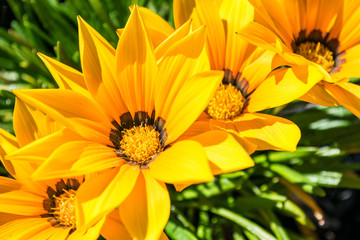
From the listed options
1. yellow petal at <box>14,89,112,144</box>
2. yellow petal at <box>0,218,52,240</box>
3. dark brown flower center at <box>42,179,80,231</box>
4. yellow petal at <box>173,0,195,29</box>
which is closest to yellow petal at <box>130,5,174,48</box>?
yellow petal at <box>173,0,195,29</box>

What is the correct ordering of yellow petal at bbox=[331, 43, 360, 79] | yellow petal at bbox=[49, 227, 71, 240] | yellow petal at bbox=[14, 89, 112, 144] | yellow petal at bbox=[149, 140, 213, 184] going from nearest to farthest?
yellow petal at bbox=[149, 140, 213, 184], yellow petal at bbox=[14, 89, 112, 144], yellow petal at bbox=[49, 227, 71, 240], yellow petal at bbox=[331, 43, 360, 79]

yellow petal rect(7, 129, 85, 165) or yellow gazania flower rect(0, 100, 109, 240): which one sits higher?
yellow petal rect(7, 129, 85, 165)

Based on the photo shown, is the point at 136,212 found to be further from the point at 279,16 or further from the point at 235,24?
the point at 279,16

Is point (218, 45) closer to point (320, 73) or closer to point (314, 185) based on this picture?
point (320, 73)

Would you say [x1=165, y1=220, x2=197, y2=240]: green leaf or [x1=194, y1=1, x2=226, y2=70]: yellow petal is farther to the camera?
[x1=165, y1=220, x2=197, y2=240]: green leaf

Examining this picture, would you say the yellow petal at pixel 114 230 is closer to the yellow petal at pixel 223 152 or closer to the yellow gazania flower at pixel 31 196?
the yellow gazania flower at pixel 31 196

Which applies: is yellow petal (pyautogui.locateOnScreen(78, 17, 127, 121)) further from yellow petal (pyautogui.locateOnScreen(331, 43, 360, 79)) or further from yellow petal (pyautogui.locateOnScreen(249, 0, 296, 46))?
yellow petal (pyautogui.locateOnScreen(331, 43, 360, 79))
